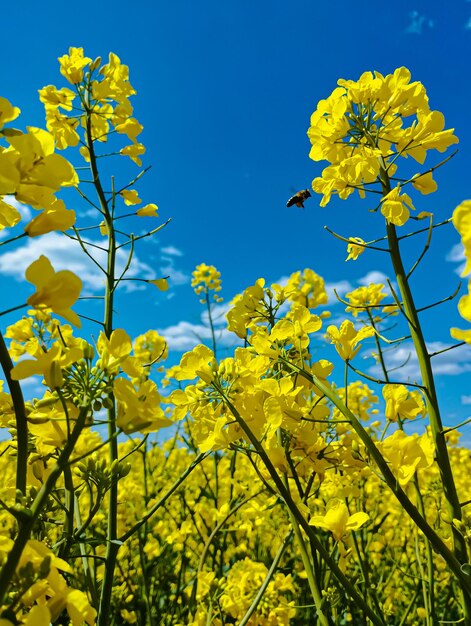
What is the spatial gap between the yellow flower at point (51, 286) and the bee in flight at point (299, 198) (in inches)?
156

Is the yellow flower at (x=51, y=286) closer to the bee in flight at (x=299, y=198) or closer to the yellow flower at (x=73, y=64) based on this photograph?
the yellow flower at (x=73, y=64)

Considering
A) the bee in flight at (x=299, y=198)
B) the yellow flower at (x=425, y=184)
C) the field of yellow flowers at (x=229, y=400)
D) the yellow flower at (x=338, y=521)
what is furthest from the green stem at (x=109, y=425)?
the bee in flight at (x=299, y=198)

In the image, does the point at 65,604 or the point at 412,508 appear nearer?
the point at 65,604

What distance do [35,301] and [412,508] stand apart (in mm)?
977

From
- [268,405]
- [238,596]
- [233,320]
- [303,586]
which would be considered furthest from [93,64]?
[303,586]

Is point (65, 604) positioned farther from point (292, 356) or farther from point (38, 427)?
point (292, 356)

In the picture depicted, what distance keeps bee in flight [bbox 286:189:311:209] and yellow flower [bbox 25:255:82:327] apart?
13.0 ft

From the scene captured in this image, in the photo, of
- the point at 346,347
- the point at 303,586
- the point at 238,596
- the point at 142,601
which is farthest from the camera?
the point at 303,586

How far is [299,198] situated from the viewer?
15.3 feet

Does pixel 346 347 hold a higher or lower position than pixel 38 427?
higher

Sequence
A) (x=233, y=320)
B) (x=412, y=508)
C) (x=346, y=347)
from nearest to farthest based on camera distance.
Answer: (x=412, y=508), (x=346, y=347), (x=233, y=320)

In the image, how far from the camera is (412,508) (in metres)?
1.19

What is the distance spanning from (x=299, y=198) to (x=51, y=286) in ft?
13.2

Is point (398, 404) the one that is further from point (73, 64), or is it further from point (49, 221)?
point (73, 64)
